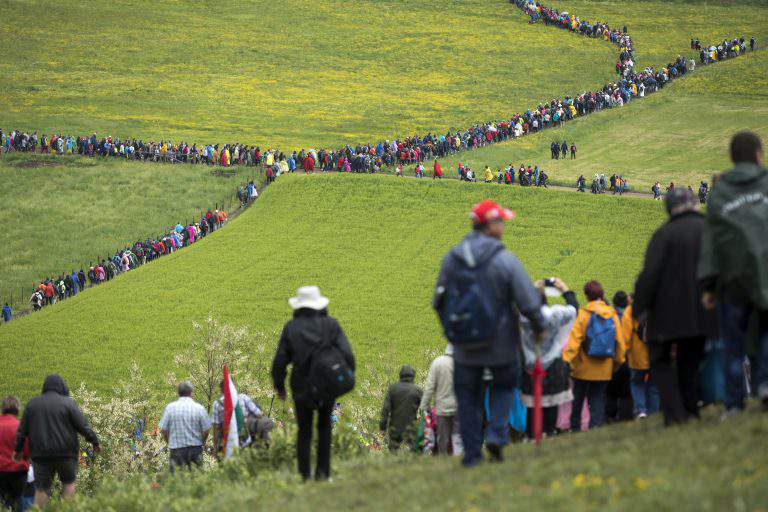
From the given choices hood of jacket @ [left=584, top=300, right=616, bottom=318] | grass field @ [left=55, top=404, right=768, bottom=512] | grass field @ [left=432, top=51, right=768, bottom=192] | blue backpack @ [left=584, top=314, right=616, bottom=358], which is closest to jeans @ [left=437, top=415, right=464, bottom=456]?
grass field @ [left=55, top=404, right=768, bottom=512]

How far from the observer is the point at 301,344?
11.2 meters

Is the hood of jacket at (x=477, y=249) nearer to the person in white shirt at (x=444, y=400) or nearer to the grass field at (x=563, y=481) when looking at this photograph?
the grass field at (x=563, y=481)

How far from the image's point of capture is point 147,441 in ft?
109

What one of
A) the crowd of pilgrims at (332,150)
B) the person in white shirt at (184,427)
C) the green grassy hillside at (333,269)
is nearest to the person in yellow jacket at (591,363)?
the person in white shirt at (184,427)

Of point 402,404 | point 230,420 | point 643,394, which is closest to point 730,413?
point 643,394

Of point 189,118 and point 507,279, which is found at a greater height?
point 189,118

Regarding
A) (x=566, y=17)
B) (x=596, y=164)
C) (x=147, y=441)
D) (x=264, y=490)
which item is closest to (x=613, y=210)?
(x=596, y=164)

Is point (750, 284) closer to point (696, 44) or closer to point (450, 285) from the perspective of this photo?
point (450, 285)

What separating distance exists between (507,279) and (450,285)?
0.51 m

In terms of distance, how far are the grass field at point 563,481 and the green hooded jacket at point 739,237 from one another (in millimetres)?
1140

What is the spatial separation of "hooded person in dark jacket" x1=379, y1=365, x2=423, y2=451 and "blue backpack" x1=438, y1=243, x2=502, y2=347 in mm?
5476

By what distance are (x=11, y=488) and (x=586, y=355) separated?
320 inches

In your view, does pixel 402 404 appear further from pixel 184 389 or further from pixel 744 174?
pixel 744 174

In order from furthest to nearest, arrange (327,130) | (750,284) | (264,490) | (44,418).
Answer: (327,130) → (44,418) → (264,490) → (750,284)
